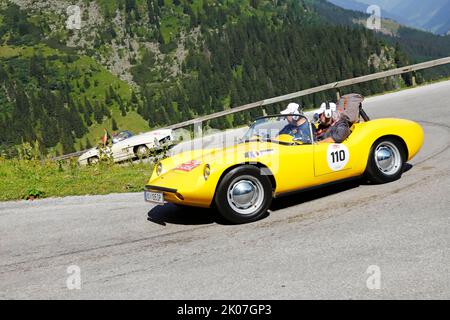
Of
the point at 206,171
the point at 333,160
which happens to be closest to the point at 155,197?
the point at 206,171

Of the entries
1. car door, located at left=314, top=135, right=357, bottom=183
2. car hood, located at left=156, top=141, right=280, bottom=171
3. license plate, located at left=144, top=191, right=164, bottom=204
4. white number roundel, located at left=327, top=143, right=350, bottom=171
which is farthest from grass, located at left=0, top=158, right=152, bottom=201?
white number roundel, located at left=327, top=143, right=350, bottom=171

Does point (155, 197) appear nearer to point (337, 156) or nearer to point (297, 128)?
point (297, 128)

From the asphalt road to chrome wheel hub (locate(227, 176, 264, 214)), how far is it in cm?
25

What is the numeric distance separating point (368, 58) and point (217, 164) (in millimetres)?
185154

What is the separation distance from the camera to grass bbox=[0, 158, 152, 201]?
9.34 meters

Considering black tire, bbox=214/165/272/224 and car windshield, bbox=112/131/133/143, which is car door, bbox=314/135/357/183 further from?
car windshield, bbox=112/131/133/143

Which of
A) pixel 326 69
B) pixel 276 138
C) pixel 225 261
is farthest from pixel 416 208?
pixel 326 69

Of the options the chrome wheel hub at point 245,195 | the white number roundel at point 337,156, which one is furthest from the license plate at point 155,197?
A: the white number roundel at point 337,156

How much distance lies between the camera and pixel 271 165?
253 inches

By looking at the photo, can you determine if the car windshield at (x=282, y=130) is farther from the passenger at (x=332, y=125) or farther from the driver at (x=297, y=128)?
the passenger at (x=332, y=125)

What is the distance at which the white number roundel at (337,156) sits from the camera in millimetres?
6863

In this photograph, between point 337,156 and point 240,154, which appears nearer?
point 240,154

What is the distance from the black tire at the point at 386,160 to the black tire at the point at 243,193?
193cm

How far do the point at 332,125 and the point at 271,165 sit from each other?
5.31 feet
